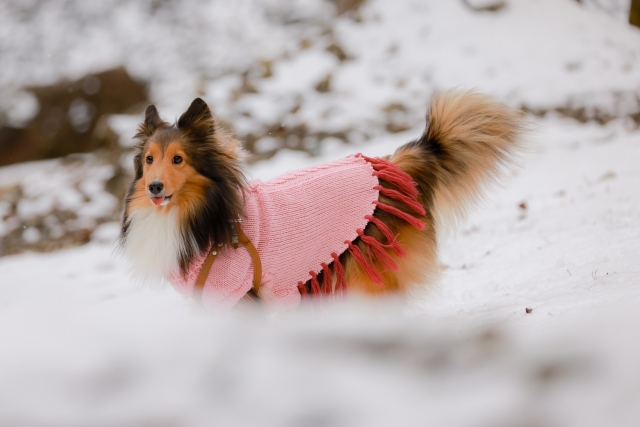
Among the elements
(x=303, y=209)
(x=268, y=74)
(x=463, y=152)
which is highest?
(x=463, y=152)

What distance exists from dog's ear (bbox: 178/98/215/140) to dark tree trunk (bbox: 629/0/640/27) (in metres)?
8.71

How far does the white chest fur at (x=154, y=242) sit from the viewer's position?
2.50 m

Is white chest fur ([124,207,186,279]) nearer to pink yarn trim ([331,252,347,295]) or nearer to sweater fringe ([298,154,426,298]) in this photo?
sweater fringe ([298,154,426,298])

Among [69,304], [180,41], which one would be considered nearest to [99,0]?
[180,41]

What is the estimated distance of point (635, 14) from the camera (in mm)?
8797

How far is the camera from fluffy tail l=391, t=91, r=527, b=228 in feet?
9.20

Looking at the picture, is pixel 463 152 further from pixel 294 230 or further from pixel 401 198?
pixel 294 230

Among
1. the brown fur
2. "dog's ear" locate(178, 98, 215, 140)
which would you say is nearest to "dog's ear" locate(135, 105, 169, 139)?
"dog's ear" locate(178, 98, 215, 140)

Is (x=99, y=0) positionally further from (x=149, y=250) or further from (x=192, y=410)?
(x=192, y=410)

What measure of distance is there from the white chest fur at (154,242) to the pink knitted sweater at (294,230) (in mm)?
95

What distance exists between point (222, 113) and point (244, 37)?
13.9 feet

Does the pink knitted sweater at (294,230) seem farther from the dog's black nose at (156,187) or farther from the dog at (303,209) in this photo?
the dog's black nose at (156,187)

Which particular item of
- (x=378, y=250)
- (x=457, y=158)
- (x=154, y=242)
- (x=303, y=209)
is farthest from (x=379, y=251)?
(x=154, y=242)

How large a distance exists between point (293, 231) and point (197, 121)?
29.8 inches
